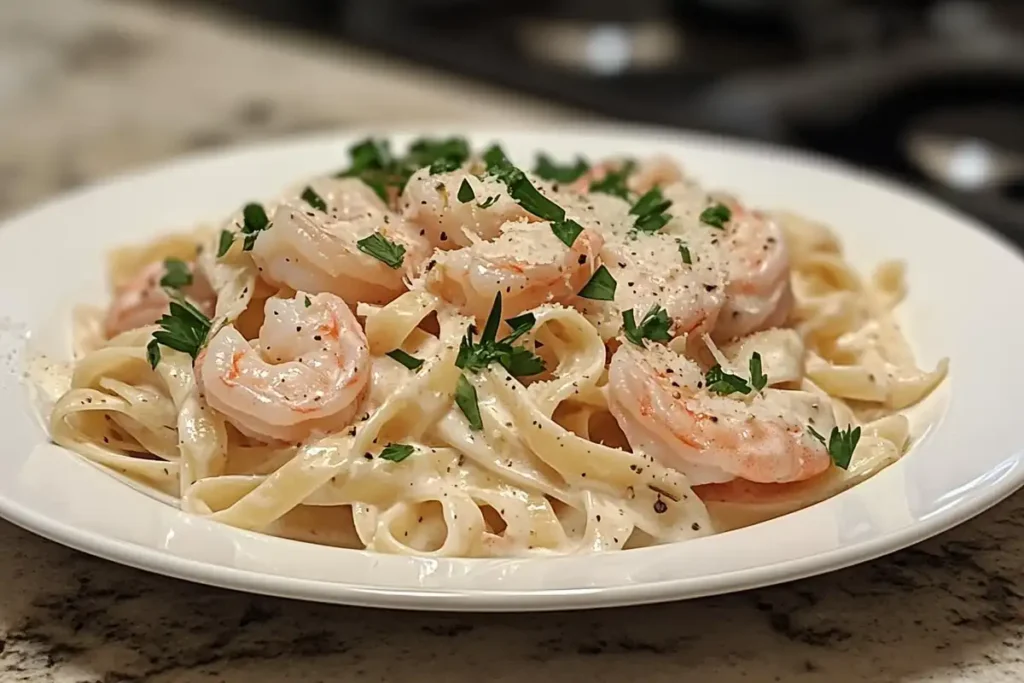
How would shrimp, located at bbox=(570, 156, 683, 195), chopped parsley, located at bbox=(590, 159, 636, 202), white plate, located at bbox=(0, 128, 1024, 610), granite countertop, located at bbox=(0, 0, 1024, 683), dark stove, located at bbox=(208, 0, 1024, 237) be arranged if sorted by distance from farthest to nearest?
dark stove, located at bbox=(208, 0, 1024, 237), shrimp, located at bbox=(570, 156, 683, 195), chopped parsley, located at bbox=(590, 159, 636, 202), granite countertop, located at bbox=(0, 0, 1024, 683), white plate, located at bbox=(0, 128, 1024, 610)

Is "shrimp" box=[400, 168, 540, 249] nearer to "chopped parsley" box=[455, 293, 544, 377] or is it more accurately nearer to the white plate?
"chopped parsley" box=[455, 293, 544, 377]

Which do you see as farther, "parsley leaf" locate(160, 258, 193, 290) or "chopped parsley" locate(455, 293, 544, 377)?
"parsley leaf" locate(160, 258, 193, 290)

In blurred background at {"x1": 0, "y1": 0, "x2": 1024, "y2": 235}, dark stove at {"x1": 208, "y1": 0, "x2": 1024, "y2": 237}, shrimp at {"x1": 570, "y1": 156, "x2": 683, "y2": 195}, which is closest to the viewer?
shrimp at {"x1": 570, "y1": 156, "x2": 683, "y2": 195}

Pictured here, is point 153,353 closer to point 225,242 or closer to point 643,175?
point 225,242

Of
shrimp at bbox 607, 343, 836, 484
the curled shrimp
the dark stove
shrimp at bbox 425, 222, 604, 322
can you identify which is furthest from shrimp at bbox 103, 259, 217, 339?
the dark stove

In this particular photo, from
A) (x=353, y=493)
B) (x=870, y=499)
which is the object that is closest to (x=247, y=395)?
(x=353, y=493)

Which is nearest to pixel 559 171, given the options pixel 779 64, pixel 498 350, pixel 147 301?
pixel 498 350

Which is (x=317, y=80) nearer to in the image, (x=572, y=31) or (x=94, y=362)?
(x=572, y=31)
